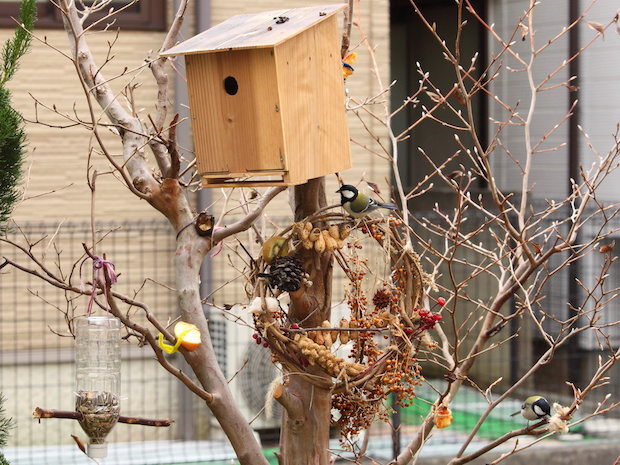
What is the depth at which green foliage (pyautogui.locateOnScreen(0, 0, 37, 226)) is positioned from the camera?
2553mm

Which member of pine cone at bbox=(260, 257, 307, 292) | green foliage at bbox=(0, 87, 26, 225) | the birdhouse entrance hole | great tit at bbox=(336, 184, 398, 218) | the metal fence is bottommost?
the metal fence

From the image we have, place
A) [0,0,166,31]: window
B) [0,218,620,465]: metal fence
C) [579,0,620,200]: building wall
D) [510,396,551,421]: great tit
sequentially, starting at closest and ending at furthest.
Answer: [510,396,551,421]: great tit, [0,218,620,465]: metal fence, [0,0,166,31]: window, [579,0,620,200]: building wall

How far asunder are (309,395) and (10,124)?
1142 millimetres

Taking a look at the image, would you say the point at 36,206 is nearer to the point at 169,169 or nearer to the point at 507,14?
the point at 169,169

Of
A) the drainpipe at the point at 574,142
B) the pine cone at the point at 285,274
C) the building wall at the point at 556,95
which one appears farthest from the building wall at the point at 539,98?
the pine cone at the point at 285,274

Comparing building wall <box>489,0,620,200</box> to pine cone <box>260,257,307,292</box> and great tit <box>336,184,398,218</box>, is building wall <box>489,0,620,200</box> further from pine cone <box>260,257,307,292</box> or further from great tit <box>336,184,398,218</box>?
pine cone <box>260,257,307,292</box>

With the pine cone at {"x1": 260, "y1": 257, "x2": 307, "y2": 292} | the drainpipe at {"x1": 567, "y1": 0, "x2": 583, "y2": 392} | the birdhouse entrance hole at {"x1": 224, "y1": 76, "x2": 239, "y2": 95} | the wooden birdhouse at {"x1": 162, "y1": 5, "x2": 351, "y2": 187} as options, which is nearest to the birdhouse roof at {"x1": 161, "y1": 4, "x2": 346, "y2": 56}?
the wooden birdhouse at {"x1": 162, "y1": 5, "x2": 351, "y2": 187}

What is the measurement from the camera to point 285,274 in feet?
7.89

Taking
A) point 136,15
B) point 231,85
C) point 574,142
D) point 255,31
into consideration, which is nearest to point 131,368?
point 136,15

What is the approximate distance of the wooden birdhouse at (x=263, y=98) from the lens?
249cm

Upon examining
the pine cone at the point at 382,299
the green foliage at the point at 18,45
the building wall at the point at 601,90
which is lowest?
the pine cone at the point at 382,299

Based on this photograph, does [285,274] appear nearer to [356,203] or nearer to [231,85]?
[356,203]

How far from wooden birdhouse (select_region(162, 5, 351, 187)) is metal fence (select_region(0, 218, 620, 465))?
12.2 ft

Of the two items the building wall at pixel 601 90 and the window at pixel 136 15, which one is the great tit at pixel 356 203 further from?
the building wall at pixel 601 90
